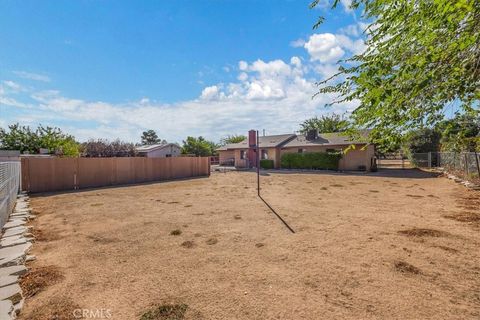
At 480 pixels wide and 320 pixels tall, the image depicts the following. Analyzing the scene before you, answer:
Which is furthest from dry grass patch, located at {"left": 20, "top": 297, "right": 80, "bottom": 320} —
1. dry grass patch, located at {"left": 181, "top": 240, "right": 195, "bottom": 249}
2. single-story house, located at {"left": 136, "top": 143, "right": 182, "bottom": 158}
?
single-story house, located at {"left": 136, "top": 143, "right": 182, "bottom": 158}

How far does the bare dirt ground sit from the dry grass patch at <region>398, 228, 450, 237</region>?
26 mm

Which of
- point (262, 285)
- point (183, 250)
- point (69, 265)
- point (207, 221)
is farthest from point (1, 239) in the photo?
point (262, 285)

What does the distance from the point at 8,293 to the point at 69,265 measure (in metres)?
0.94

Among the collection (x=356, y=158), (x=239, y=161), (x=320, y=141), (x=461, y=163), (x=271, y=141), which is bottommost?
(x=461, y=163)

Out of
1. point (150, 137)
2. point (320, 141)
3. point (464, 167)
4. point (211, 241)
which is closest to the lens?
point (211, 241)

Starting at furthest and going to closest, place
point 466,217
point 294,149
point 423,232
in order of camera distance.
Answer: point 294,149 < point 466,217 < point 423,232

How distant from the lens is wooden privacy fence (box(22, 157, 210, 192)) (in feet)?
41.2

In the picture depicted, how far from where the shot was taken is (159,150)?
120 feet

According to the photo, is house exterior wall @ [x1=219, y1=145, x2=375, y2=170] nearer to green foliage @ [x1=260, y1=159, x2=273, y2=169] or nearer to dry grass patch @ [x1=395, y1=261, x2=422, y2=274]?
green foliage @ [x1=260, y1=159, x2=273, y2=169]

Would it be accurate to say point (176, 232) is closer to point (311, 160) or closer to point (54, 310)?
point (54, 310)

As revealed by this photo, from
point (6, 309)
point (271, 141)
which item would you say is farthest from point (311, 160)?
point (6, 309)

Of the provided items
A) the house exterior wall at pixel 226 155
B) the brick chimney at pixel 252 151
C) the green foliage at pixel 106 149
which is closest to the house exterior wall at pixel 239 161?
the brick chimney at pixel 252 151

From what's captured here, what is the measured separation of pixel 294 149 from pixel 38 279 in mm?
27087

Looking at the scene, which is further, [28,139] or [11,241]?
[28,139]
